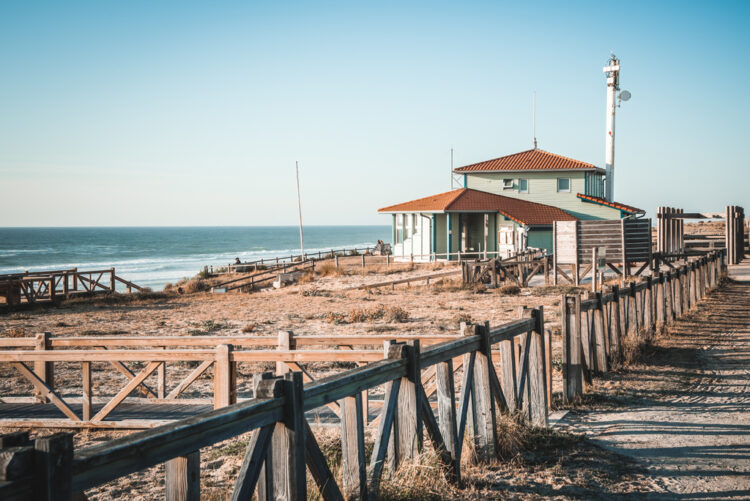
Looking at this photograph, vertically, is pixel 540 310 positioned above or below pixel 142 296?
above

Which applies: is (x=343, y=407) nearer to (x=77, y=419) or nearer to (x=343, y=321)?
(x=77, y=419)

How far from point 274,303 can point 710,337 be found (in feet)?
51.9

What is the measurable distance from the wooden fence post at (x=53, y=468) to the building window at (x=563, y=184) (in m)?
42.0

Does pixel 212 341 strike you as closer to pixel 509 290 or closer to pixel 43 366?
pixel 43 366

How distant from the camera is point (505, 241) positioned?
38812 mm

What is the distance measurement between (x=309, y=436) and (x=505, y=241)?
3619 centimetres

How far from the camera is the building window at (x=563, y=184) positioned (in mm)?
41759

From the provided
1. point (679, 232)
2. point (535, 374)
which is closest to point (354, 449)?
point (535, 374)

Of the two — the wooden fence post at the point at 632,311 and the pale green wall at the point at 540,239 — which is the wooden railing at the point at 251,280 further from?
the wooden fence post at the point at 632,311

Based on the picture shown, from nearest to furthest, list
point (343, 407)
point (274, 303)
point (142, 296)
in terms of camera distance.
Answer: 1. point (343, 407)
2. point (274, 303)
3. point (142, 296)

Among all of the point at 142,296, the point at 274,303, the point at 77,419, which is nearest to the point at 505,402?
the point at 77,419

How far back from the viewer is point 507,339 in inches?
244

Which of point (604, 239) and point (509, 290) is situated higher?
point (604, 239)

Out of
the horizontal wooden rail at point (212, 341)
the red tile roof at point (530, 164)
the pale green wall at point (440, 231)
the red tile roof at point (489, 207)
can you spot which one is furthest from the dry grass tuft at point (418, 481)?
the red tile roof at point (530, 164)
